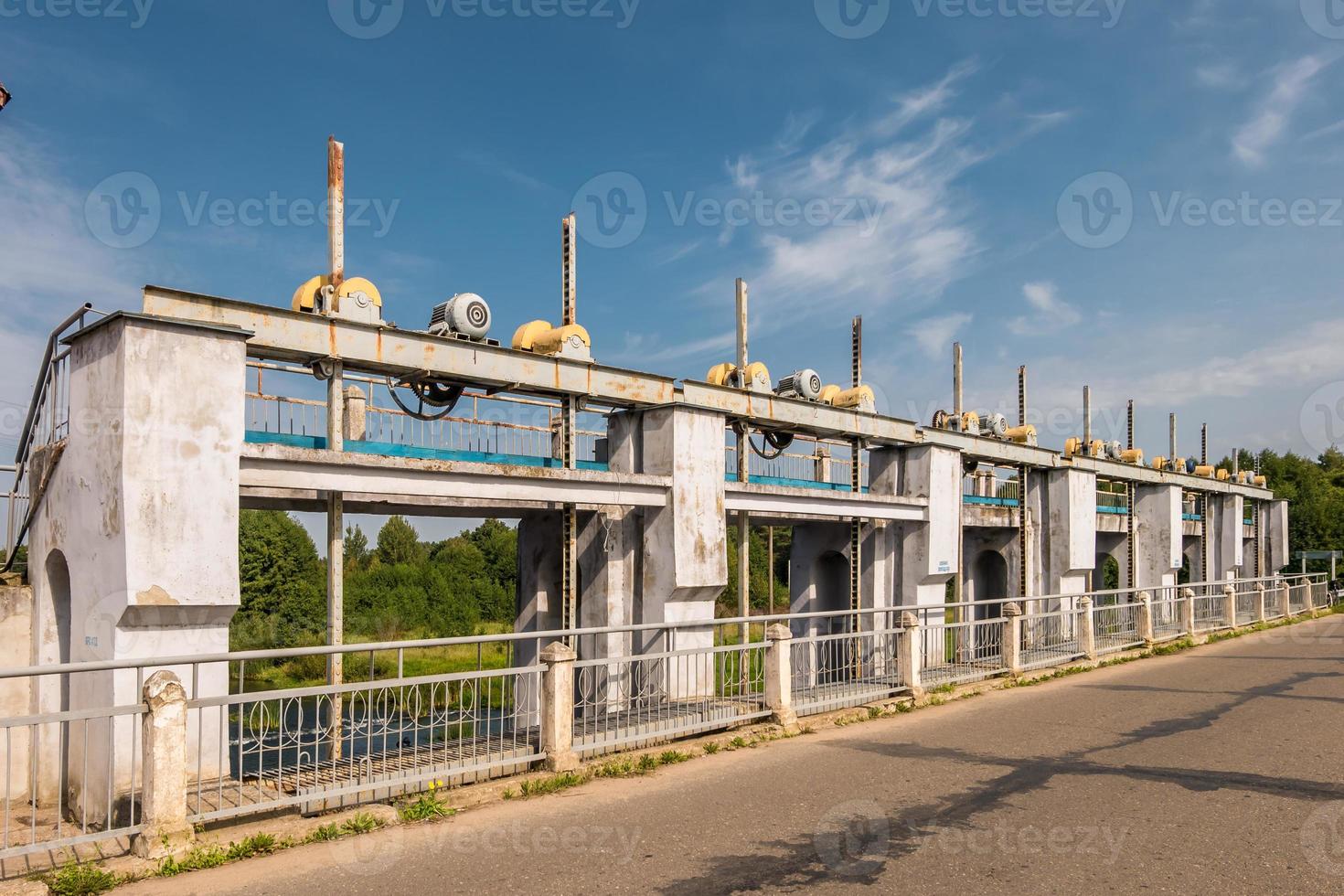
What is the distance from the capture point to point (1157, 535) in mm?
29359

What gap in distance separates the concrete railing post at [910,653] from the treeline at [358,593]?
35.1 m

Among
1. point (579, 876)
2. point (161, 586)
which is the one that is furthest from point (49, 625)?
point (579, 876)

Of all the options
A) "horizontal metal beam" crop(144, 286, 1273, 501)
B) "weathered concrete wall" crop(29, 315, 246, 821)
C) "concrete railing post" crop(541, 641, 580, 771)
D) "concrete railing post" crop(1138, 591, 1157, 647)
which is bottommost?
"concrete railing post" crop(1138, 591, 1157, 647)

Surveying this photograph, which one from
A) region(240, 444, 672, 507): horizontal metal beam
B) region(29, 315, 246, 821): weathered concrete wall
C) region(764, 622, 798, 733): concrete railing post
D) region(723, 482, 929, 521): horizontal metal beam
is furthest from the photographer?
region(723, 482, 929, 521): horizontal metal beam

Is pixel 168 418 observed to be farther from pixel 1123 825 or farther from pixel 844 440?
pixel 844 440

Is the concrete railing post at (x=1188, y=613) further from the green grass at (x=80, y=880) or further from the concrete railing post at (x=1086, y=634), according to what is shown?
the green grass at (x=80, y=880)

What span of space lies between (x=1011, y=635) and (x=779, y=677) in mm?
6600

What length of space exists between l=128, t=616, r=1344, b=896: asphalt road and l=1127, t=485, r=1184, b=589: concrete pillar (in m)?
19.2

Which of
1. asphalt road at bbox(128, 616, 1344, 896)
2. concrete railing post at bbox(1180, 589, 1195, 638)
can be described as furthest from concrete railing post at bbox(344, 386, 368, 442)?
Result: concrete railing post at bbox(1180, 589, 1195, 638)

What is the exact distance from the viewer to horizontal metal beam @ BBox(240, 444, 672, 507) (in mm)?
9812

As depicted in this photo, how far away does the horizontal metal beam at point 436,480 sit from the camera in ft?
32.2

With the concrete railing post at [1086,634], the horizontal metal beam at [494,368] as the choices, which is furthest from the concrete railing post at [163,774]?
the concrete railing post at [1086,634]

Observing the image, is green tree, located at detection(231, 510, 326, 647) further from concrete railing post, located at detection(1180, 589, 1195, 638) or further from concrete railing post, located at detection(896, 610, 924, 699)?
concrete railing post, located at detection(896, 610, 924, 699)

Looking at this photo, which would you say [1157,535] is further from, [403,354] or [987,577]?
[403,354]
